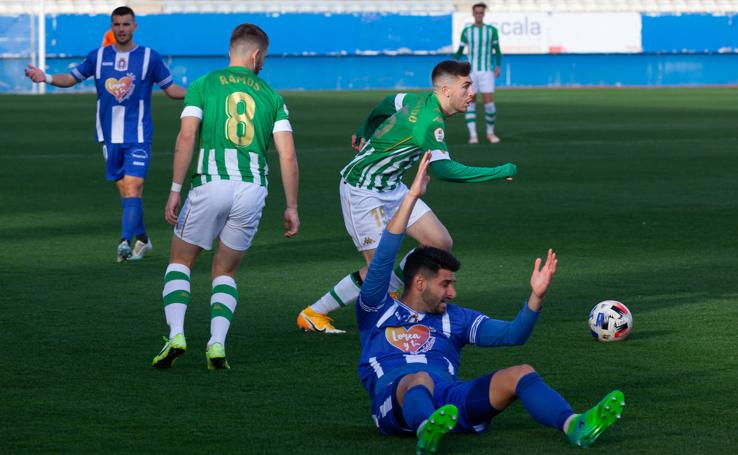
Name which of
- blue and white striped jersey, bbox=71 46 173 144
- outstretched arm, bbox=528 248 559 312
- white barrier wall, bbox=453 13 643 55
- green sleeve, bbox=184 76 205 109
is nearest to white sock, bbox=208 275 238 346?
green sleeve, bbox=184 76 205 109

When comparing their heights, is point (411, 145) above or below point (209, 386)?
above

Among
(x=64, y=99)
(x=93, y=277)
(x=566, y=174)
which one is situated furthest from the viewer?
(x=64, y=99)

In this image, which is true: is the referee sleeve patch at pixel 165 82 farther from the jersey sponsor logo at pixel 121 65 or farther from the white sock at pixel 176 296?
the white sock at pixel 176 296

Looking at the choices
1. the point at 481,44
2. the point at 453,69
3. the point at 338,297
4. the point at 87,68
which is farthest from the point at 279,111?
the point at 481,44

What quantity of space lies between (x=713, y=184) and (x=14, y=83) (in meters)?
36.3

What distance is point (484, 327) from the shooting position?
20.3 feet

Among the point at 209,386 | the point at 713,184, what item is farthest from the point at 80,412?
the point at 713,184

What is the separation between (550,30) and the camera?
52.7 meters

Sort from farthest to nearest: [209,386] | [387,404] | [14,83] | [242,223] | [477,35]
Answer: [14,83] < [477,35] < [242,223] < [209,386] < [387,404]

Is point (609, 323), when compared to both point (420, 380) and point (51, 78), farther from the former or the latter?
point (51, 78)

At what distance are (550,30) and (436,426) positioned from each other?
159 ft

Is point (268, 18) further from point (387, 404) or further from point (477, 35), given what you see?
point (387, 404)

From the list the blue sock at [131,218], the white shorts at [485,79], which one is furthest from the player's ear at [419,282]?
the white shorts at [485,79]

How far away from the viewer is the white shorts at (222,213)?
741 cm
